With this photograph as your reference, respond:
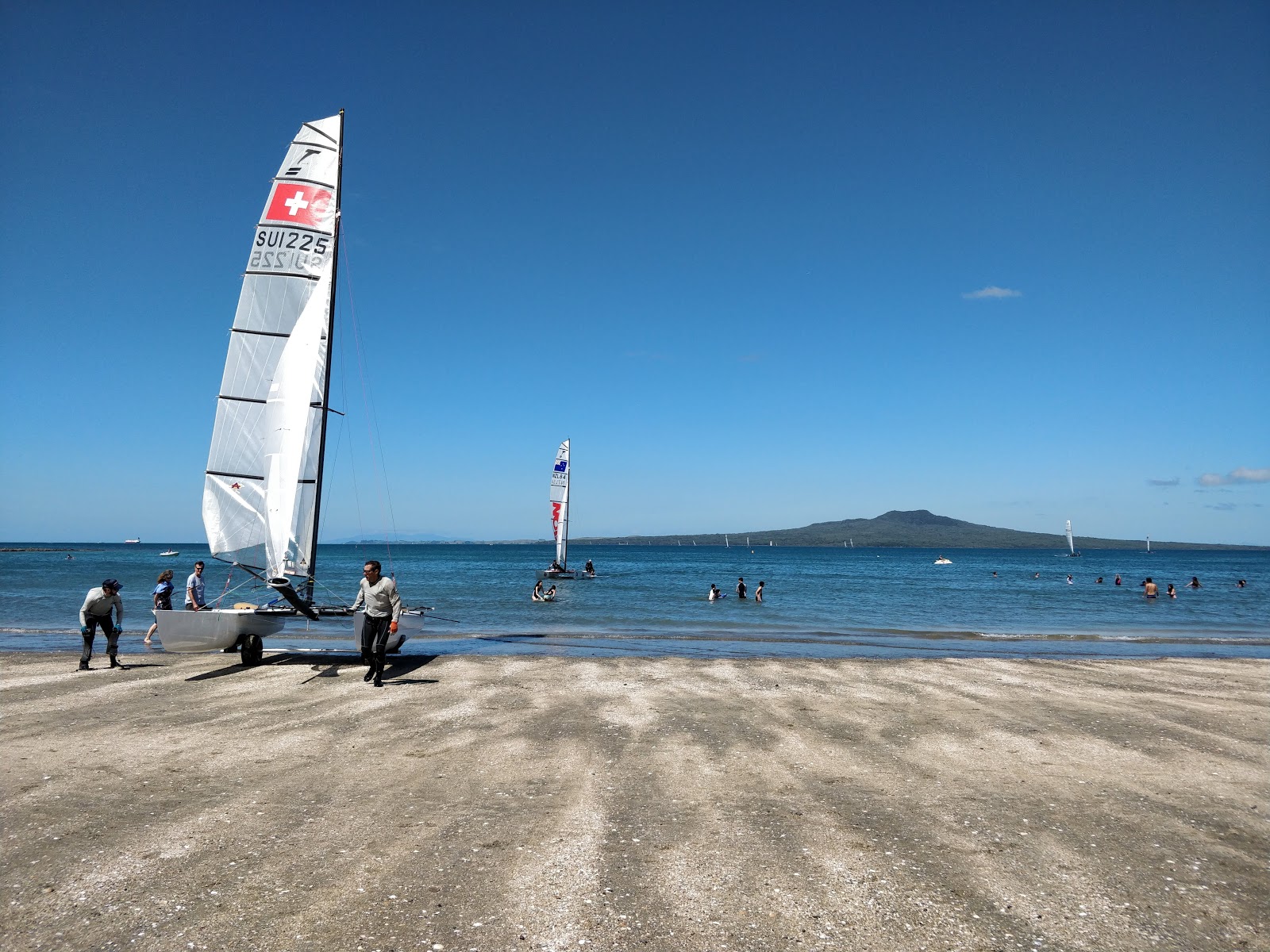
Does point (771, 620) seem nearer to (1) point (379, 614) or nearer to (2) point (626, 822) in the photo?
(1) point (379, 614)

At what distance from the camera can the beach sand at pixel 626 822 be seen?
4387 mm

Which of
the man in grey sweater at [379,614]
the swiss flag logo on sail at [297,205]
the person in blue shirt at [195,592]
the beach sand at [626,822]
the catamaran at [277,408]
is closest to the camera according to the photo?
the beach sand at [626,822]

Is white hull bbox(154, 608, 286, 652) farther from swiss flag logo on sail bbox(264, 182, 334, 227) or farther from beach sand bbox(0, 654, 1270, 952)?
swiss flag logo on sail bbox(264, 182, 334, 227)

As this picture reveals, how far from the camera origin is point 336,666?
45.0ft

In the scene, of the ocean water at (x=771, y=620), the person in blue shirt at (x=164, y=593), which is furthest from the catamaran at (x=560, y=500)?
the person in blue shirt at (x=164, y=593)

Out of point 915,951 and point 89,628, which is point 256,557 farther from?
point 915,951

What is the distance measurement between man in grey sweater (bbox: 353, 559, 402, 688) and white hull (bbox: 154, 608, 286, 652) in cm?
314

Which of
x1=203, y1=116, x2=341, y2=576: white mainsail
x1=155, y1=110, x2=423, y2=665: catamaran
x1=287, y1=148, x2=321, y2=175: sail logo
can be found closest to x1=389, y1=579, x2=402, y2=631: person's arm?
x1=155, y1=110, x2=423, y2=665: catamaran

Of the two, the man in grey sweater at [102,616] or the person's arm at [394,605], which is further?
the man in grey sweater at [102,616]

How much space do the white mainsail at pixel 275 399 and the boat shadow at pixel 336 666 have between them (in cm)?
180

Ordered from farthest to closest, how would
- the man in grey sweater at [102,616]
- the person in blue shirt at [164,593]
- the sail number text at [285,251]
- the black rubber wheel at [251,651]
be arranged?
the person in blue shirt at [164,593] → the sail number text at [285,251] → the black rubber wheel at [251,651] → the man in grey sweater at [102,616]

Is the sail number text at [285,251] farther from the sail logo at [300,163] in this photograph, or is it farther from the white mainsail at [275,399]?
the sail logo at [300,163]

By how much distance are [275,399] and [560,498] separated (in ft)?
135

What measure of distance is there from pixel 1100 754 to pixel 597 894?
6.50m
